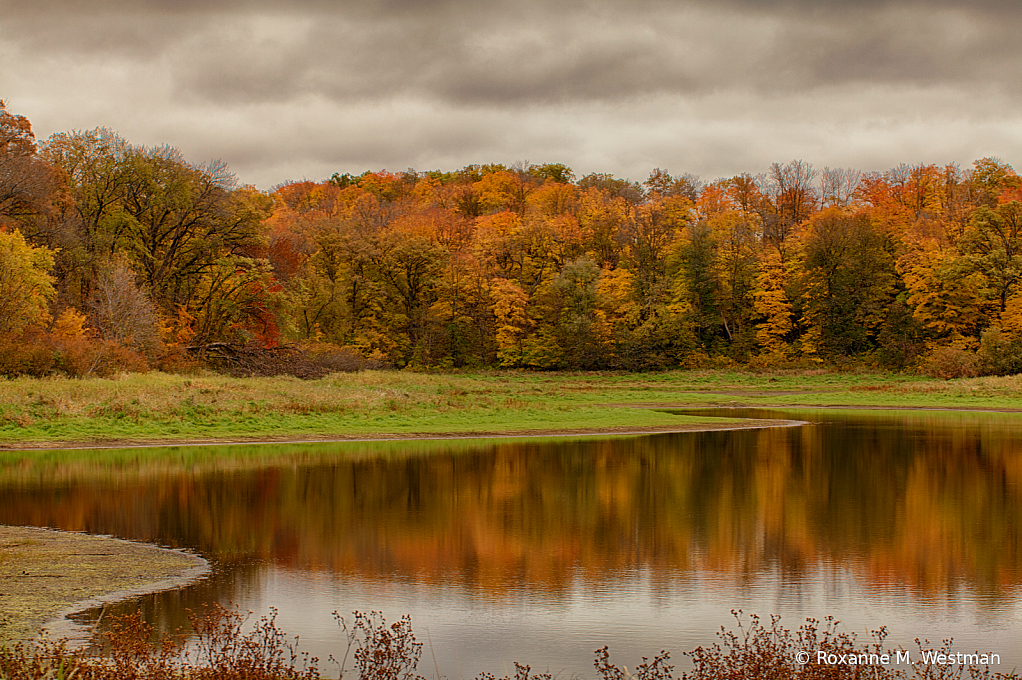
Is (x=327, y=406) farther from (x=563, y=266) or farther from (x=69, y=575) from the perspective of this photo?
(x=563, y=266)

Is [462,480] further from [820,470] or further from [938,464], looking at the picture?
[938,464]

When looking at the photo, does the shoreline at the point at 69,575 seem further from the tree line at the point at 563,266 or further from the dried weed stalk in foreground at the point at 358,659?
the tree line at the point at 563,266

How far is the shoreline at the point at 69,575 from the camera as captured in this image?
10.6m

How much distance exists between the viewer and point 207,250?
65.2 meters

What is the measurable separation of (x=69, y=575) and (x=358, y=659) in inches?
221

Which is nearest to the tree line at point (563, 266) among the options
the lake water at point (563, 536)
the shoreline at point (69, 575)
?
the lake water at point (563, 536)

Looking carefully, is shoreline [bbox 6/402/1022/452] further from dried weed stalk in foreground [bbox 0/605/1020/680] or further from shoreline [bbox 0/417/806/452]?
dried weed stalk in foreground [bbox 0/605/1020/680]

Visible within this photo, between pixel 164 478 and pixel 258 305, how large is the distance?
4389 cm

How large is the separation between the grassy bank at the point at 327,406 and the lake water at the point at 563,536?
386 centimetres

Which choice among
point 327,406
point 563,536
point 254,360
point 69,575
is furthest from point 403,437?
point 254,360

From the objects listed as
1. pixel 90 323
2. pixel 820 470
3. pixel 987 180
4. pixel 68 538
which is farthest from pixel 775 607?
pixel 987 180

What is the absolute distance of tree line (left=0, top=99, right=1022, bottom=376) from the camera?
63.0 meters

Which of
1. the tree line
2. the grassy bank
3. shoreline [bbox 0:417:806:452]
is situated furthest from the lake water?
the tree line

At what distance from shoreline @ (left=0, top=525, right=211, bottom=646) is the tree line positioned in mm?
41542
